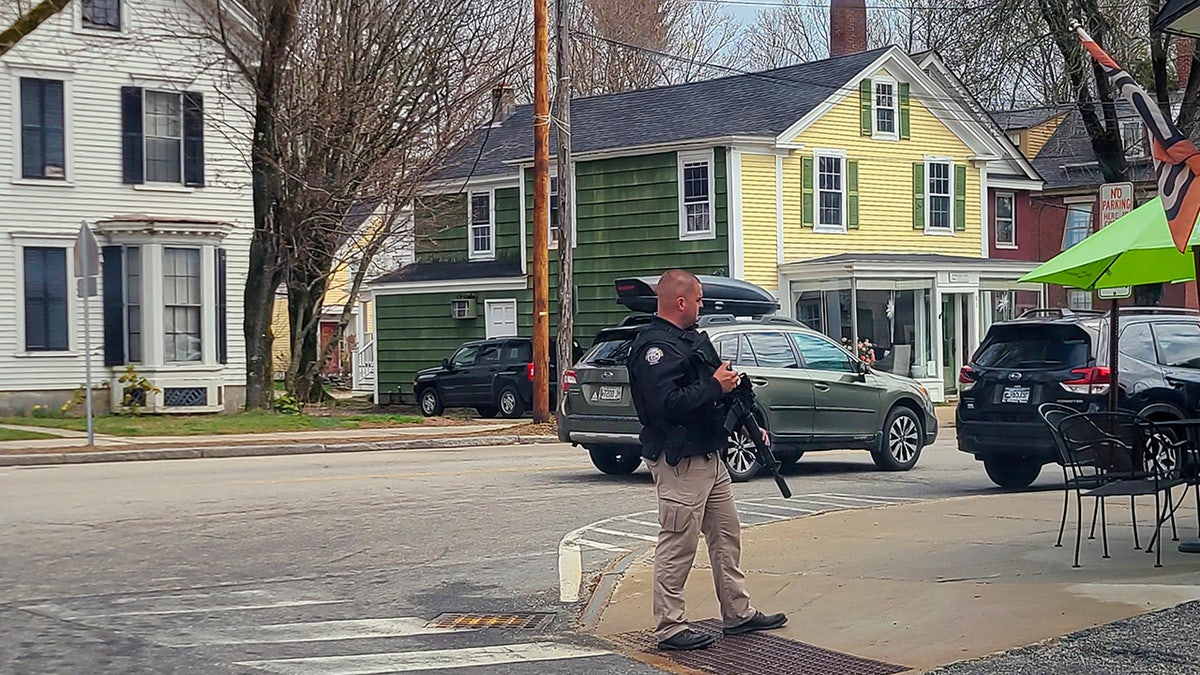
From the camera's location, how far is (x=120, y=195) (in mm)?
27781

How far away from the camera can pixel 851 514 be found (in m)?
12.5

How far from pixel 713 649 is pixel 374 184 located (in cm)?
2337

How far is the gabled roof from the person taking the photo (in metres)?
32.1

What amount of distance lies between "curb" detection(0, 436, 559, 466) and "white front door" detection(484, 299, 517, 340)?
1151cm

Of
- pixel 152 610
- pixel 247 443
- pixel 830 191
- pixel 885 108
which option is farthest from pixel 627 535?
pixel 885 108

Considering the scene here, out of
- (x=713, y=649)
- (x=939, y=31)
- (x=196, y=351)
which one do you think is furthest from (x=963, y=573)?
(x=196, y=351)

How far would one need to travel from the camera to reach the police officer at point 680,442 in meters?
7.45

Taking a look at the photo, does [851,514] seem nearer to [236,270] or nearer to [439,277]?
[236,270]

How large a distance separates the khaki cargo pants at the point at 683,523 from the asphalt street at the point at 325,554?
1.36ft

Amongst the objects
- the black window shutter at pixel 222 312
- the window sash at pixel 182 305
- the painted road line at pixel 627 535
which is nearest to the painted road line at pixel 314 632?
the painted road line at pixel 627 535

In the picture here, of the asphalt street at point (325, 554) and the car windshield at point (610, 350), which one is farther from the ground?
the car windshield at point (610, 350)

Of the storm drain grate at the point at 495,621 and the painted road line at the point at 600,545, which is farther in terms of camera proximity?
the painted road line at the point at 600,545

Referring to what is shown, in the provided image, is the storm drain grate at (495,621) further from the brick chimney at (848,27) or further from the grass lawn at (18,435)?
the brick chimney at (848,27)

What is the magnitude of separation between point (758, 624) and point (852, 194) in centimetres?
2625
